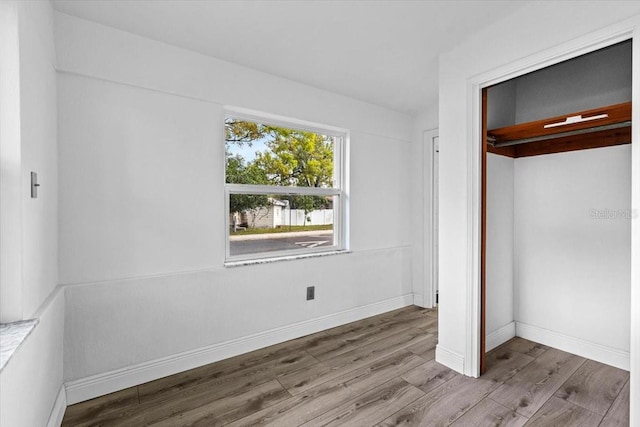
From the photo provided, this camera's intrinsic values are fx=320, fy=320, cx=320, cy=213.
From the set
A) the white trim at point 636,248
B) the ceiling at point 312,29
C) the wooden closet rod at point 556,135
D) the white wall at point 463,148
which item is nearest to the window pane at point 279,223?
the ceiling at point 312,29

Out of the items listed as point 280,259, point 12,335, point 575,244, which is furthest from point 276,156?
point 575,244

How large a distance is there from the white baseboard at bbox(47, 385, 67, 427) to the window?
130 cm

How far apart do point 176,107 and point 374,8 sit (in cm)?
151

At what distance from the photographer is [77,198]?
2.00m

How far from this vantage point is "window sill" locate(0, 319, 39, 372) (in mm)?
1017

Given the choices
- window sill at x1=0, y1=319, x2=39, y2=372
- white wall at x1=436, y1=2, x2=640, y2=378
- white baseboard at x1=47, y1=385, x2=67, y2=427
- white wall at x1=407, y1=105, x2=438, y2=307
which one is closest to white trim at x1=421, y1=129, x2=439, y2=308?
white wall at x1=407, y1=105, x2=438, y2=307

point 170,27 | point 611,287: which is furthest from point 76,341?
point 611,287

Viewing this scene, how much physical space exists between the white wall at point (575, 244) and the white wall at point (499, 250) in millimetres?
100

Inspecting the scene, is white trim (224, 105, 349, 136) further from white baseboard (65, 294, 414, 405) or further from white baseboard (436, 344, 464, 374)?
white baseboard (436, 344, 464, 374)

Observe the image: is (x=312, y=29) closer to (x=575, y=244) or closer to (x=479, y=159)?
(x=479, y=159)

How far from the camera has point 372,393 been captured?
2078 mm

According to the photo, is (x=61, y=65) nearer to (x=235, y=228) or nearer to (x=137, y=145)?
(x=137, y=145)

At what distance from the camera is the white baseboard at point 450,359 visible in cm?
235

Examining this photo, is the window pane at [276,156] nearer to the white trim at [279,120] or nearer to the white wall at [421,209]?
the white trim at [279,120]
